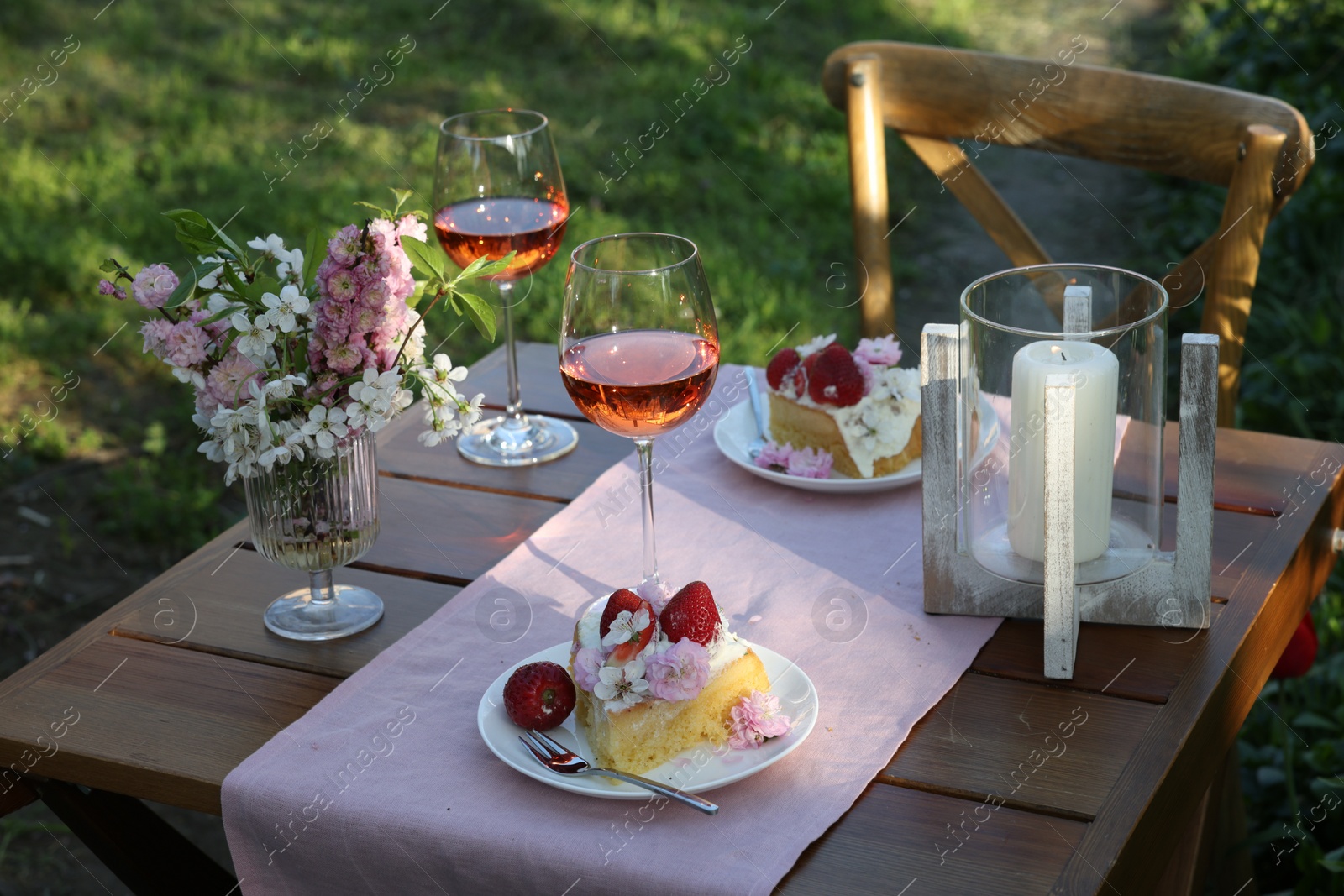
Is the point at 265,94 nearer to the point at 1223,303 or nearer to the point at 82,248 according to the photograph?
the point at 82,248

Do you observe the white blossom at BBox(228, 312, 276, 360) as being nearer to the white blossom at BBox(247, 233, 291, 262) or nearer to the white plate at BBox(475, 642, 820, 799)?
the white blossom at BBox(247, 233, 291, 262)

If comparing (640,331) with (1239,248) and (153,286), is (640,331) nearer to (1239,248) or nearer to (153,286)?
(153,286)

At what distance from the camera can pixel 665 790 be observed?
94 centimetres

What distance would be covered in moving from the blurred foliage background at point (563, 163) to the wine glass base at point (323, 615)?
4.06 ft

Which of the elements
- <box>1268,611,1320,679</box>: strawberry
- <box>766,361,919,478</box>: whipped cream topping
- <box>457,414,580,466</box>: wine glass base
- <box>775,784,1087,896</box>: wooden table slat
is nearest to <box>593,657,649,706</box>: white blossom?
<box>775,784,1087,896</box>: wooden table slat

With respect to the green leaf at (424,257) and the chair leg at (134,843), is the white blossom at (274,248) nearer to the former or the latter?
the green leaf at (424,257)

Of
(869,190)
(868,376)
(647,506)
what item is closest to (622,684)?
(647,506)

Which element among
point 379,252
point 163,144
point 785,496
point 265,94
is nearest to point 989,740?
point 785,496

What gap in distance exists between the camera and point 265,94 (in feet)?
18.2

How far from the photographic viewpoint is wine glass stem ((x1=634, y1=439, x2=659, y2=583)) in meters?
1.16

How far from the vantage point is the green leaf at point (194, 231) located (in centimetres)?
112

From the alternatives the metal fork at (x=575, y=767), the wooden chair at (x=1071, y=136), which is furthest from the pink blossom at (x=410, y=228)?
the wooden chair at (x=1071, y=136)

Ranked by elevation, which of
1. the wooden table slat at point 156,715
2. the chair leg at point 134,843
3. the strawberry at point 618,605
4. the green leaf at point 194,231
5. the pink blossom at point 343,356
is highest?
the green leaf at point 194,231

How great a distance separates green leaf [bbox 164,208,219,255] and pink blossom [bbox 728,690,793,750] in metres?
0.59
